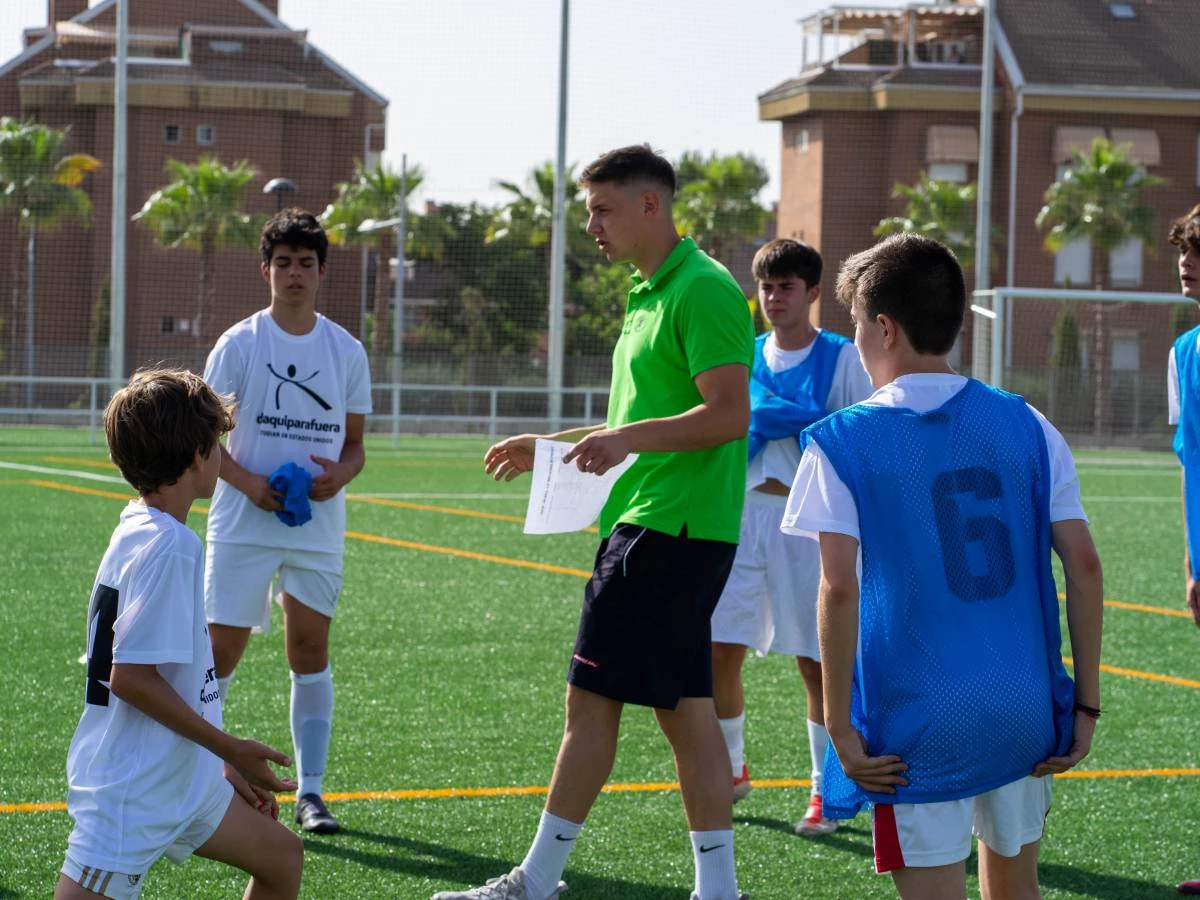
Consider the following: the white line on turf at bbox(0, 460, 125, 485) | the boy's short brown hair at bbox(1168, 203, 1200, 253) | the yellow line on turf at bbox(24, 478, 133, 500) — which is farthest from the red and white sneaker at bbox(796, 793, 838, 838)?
the white line on turf at bbox(0, 460, 125, 485)

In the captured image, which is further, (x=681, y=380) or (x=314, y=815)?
(x=314, y=815)

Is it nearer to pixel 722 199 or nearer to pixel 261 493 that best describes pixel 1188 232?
pixel 261 493

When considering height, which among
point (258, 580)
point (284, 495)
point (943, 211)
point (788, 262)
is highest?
point (943, 211)

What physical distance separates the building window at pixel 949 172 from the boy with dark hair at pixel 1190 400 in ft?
142

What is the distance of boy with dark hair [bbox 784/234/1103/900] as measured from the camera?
2875 millimetres

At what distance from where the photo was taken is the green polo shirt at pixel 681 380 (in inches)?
164

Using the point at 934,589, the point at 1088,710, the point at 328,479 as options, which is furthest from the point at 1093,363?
the point at 934,589

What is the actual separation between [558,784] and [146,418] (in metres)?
1.71

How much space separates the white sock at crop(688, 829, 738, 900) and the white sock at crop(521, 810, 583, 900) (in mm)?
336

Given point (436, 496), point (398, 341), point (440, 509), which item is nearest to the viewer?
point (440, 509)

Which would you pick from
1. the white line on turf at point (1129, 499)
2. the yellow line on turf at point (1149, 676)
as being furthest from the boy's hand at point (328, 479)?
the white line on turf at point (1129, 499)

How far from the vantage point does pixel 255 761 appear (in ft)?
10.1

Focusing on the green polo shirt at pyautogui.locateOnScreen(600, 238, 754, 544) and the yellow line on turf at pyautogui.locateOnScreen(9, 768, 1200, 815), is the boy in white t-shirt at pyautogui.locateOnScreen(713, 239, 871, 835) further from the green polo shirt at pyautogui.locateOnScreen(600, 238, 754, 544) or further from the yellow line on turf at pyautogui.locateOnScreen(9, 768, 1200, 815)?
the green polo shirt at pyautogui.locateOnScreen(600, 238, 754, 544)

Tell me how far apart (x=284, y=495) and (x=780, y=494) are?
1.73m
